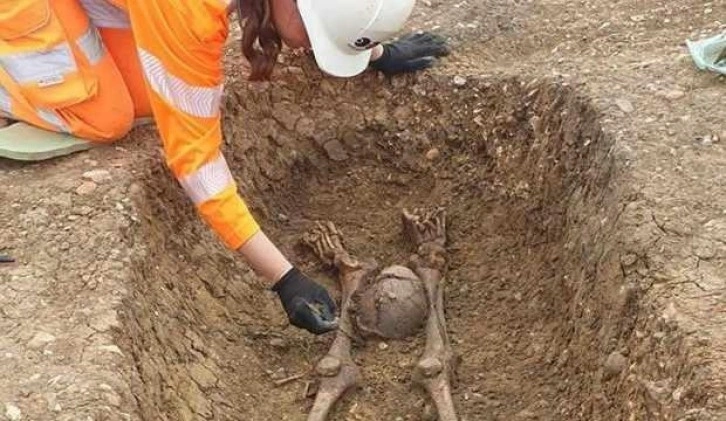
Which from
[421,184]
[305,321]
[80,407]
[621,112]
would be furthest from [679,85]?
[80,407]

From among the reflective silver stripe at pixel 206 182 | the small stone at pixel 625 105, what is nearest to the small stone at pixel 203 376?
the reflective silver stripe at pixel 206 182

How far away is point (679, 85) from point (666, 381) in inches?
57.6

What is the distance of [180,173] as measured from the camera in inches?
131

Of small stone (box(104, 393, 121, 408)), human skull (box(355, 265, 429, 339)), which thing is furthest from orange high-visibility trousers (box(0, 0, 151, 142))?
small stone (box(104, 393, 121, 408))

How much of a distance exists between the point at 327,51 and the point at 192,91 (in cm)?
43

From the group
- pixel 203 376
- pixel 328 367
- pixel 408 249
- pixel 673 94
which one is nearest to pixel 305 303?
pixel 328 367

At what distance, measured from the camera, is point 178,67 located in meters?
3.22

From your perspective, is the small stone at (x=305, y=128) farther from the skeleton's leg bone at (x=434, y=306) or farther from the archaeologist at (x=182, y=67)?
the archaeologist at (x=182, y=67)

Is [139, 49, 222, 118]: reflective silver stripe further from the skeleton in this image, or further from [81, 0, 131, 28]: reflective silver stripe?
the skeleton

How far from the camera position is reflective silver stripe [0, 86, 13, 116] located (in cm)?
396

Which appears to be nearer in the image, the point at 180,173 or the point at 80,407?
the point at 80,407

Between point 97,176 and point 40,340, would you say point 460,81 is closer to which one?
point 97,176

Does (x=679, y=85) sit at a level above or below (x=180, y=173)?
below

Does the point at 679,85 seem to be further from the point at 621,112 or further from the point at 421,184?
the point at 421,184
